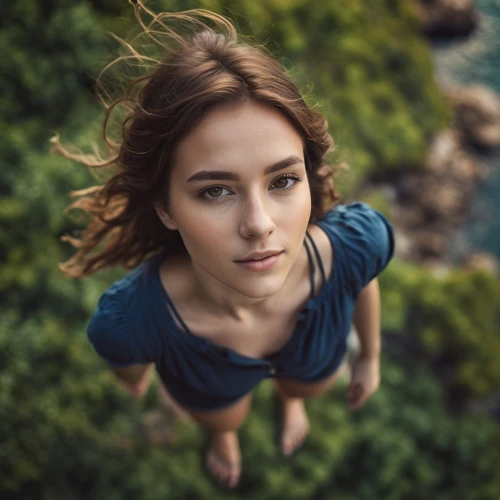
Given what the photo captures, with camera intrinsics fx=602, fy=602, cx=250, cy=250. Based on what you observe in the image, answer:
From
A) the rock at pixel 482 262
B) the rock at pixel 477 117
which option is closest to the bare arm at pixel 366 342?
the rock at pixel 482 262

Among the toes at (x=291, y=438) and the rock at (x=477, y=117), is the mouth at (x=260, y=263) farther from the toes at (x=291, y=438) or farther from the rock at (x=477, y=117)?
the rock at (x=477, y=117)

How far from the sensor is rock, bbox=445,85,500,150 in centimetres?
682

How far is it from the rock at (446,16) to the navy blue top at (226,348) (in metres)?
6.50

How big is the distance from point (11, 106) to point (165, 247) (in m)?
2.74

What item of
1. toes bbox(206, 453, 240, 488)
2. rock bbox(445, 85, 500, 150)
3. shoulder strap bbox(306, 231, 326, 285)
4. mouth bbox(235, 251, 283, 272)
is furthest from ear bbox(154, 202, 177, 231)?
rock bbox(445, 85, 500, 150)

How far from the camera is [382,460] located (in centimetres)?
403

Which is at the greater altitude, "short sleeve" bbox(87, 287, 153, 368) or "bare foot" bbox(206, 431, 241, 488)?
"short sleeve" bbox(87, 287, 153, 368)

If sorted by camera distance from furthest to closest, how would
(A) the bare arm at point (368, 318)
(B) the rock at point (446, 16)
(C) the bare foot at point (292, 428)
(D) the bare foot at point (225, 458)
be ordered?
(B) the rock at point (446, 16) → (C) the bare foot at point (292, 428) → (D) the bare foot at point (225, 458) → (A) the bare arm at point (368, 318)

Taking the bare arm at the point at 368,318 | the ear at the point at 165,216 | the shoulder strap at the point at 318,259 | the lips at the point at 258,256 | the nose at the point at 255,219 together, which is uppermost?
the nose at the point at 255,219

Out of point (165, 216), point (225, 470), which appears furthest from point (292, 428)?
point (165, 216)

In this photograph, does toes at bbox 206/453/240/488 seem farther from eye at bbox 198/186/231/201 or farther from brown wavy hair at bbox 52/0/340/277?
eye at bbox 198/186/231/201

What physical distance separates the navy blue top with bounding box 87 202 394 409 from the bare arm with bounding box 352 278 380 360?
0.12 metres

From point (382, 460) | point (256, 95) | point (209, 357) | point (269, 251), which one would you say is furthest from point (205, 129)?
point (382, 460)

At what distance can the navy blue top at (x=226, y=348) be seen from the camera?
167cm
